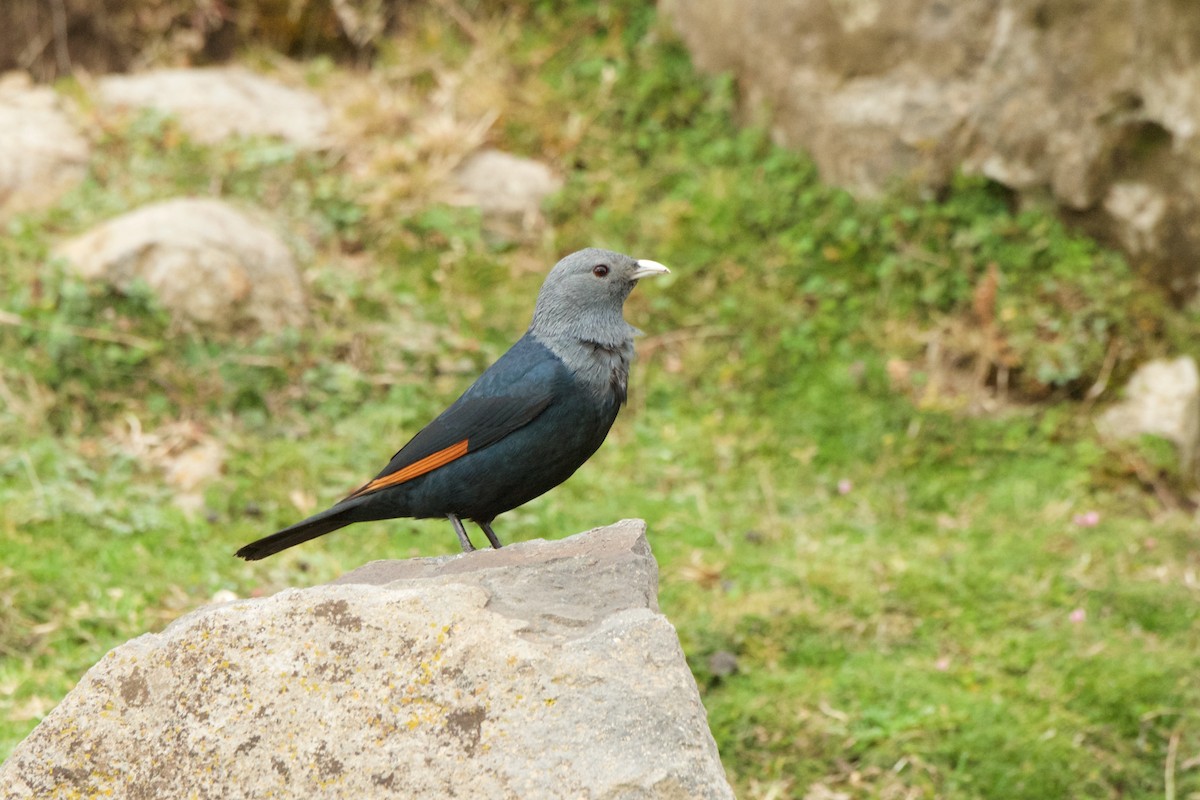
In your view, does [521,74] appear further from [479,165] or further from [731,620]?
[731,620]

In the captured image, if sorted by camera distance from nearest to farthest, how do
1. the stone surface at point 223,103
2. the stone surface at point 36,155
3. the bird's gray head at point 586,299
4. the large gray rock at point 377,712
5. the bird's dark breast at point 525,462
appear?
1. the large gray rock at point 377,712
2. the bird's dark breast at point 525,462
3. the bird's gray head at point 586,299
4. the stone surface at point 36,155
5. the stone surface at point 223,103

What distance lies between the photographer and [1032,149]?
290 inches

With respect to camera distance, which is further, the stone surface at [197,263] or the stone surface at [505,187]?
the stone surface at [505,187]

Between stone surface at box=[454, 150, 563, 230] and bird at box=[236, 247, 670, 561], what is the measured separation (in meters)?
4.04

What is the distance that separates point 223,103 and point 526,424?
17.7 feet

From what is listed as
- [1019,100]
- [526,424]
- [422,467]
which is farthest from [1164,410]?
[422,467]

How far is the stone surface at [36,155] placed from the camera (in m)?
7.71

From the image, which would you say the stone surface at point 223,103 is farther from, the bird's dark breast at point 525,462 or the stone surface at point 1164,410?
the stone surface at point 1164,410

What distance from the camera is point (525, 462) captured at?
379cm

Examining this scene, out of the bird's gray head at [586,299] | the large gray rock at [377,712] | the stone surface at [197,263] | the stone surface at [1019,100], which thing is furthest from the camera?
the stone surface at [1019,100]

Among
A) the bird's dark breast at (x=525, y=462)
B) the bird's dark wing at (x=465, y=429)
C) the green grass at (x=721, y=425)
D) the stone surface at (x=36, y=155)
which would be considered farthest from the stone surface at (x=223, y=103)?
the bird's dark breast at (x=525, y=462)

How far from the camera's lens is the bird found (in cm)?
379

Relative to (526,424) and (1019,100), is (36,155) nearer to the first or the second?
(526,424)

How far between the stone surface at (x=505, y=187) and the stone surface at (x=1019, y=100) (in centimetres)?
159
